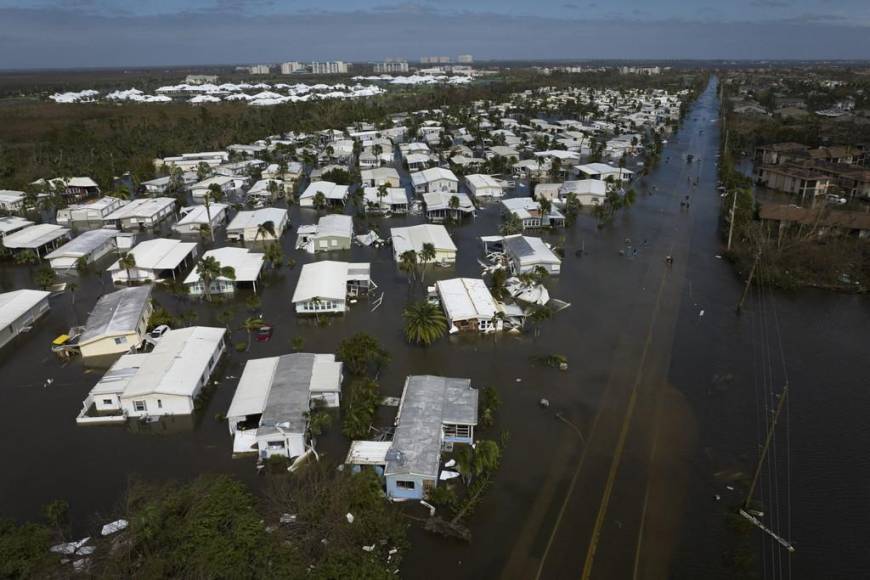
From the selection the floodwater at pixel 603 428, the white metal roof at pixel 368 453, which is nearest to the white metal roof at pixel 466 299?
the floodwater at pixel 603 428

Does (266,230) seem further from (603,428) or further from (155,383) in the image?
(603,428)

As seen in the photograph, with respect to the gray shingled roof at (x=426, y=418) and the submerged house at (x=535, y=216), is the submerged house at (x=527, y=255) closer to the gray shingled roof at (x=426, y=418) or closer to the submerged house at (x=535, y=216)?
the submerged house at (x=535, y=216)

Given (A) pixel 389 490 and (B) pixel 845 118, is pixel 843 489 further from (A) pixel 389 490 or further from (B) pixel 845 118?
(B) pixel 845 118

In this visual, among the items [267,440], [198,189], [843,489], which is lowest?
[843,489]

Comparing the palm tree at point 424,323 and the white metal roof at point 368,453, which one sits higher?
the palm tree at point 424,323

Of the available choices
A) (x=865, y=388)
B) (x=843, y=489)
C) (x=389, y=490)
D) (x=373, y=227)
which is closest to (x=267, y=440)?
(x=389, y=490)
